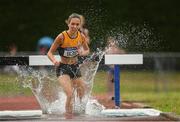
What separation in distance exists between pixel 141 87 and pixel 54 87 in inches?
306

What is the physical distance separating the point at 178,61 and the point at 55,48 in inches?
428

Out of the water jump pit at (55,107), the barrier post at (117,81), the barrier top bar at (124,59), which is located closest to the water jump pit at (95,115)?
the water jump pit at (55,107)

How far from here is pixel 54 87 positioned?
655 inches

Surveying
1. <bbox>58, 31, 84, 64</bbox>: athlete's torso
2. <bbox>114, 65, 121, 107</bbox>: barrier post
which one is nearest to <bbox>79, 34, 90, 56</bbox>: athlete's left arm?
<bbox>58, 31, 84, 64</bbox>: athlete's torso

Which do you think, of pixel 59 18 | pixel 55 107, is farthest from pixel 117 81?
pixel 59 18

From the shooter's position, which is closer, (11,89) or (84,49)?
(84,49)

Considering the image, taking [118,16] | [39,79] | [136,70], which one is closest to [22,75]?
[39,79]

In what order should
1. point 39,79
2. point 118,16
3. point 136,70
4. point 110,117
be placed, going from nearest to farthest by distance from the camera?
1. point 110,117
2. point 39,79
3. point 136,70
4. point 118,16

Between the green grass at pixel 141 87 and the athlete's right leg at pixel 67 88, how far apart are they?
11.0 ft

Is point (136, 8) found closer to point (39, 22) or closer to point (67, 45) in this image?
point (39, 22)

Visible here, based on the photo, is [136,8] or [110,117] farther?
[136,8]

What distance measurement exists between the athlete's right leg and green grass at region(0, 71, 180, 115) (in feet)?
11.0

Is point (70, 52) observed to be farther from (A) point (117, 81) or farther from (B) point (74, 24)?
(A) point (117, 81)

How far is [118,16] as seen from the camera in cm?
3259
